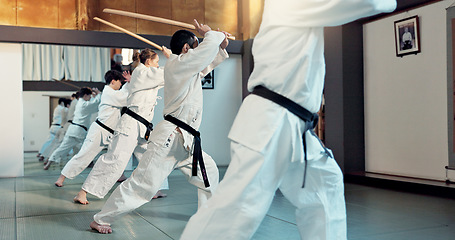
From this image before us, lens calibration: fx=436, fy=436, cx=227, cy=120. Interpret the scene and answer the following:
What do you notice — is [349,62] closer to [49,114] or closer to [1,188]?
[1,188]

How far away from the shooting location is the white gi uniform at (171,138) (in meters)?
2.79

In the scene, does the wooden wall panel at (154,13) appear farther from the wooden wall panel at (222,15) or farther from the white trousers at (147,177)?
the white trousers at (147,177)

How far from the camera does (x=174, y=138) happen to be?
2.93 meters

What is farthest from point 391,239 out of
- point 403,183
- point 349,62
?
point 349,62

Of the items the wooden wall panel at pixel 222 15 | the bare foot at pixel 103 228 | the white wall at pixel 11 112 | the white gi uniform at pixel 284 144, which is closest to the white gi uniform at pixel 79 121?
the white wall at pixel 11 112

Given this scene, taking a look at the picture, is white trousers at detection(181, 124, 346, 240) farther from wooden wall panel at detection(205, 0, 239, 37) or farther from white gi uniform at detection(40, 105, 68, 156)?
white gi uniform at detection(40, 105, 68, 156)

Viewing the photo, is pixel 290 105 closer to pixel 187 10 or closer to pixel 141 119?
pixel 141 119

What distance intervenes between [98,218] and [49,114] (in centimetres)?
1185

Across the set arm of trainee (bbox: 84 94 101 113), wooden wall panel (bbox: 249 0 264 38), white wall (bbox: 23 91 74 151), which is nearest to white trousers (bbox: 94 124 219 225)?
arm of trainee (bbox: 84 94 101 113)

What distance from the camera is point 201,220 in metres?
1.63

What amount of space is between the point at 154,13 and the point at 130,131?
3792 mm

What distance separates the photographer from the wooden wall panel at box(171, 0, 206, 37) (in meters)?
7.38

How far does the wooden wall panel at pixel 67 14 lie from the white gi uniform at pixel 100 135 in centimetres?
203

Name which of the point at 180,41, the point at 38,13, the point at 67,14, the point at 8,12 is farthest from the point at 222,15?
the point at 180,41
